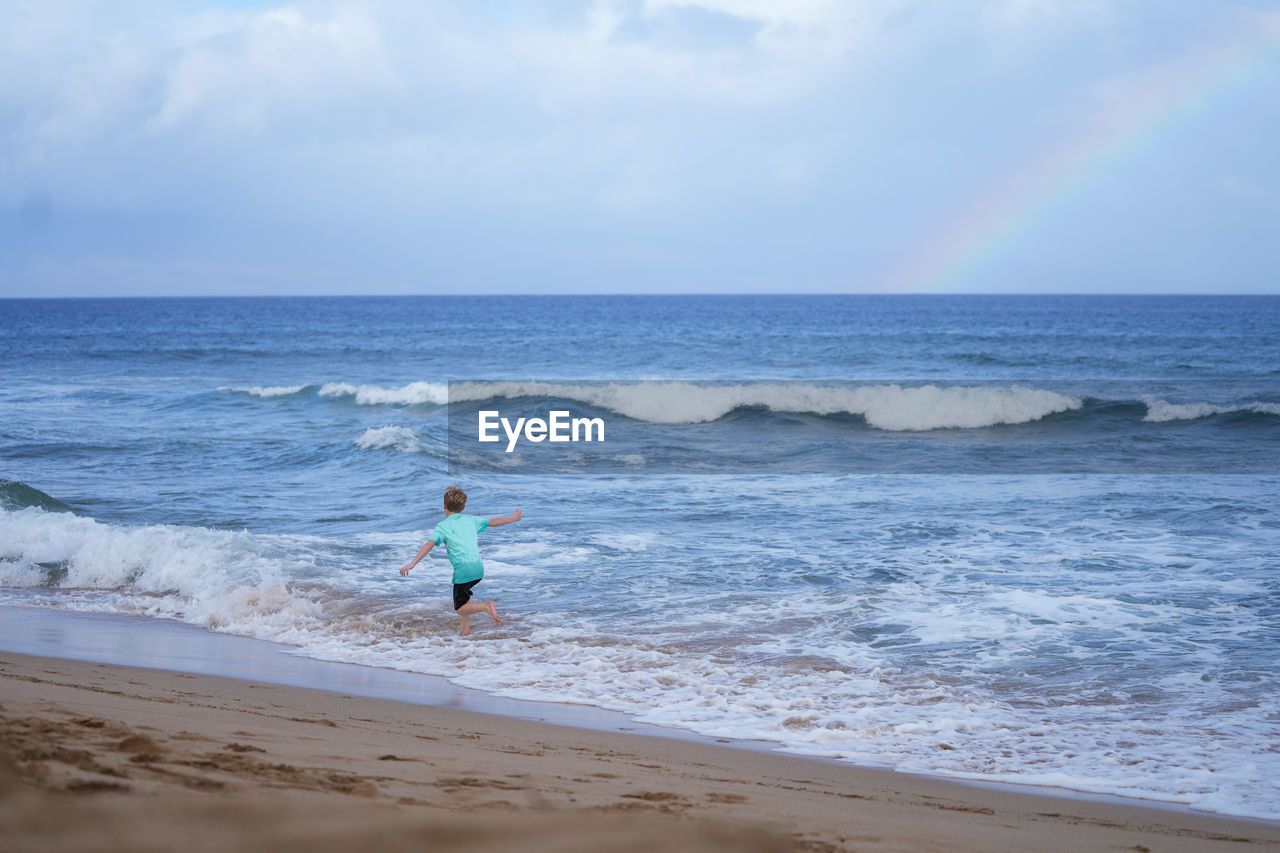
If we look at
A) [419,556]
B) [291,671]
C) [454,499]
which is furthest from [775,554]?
[291,671]

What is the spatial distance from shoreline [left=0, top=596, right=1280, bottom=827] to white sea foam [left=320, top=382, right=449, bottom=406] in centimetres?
1775

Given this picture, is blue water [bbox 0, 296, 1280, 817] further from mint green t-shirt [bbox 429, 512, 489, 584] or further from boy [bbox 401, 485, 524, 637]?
mint green t-shirt [bbox 429, 512, 489, 584]

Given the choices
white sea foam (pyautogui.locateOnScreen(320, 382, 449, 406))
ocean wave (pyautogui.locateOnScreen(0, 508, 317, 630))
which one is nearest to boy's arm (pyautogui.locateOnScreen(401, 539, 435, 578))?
ocean wave (pyautogui.locateOnScreen(0, 508, 317, 630))

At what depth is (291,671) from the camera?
6.93 metres

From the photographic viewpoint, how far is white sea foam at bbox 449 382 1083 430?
77.2ft

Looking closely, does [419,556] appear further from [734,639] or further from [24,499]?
[24,499]

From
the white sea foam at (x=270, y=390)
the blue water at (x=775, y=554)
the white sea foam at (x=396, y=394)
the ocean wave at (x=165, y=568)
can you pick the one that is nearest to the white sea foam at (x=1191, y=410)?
the blue water at (x=775, y=554)

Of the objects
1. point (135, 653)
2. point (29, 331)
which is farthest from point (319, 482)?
point (29, 331)

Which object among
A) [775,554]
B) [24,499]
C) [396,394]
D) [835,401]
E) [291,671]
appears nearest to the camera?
[291,671]

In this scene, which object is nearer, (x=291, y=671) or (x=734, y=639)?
(x=291, y=671)

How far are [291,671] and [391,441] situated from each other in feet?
36.8

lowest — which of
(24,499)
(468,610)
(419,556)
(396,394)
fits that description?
(468,610)

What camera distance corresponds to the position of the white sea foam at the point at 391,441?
1756 cm

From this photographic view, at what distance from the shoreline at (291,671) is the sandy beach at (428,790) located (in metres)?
0.13
